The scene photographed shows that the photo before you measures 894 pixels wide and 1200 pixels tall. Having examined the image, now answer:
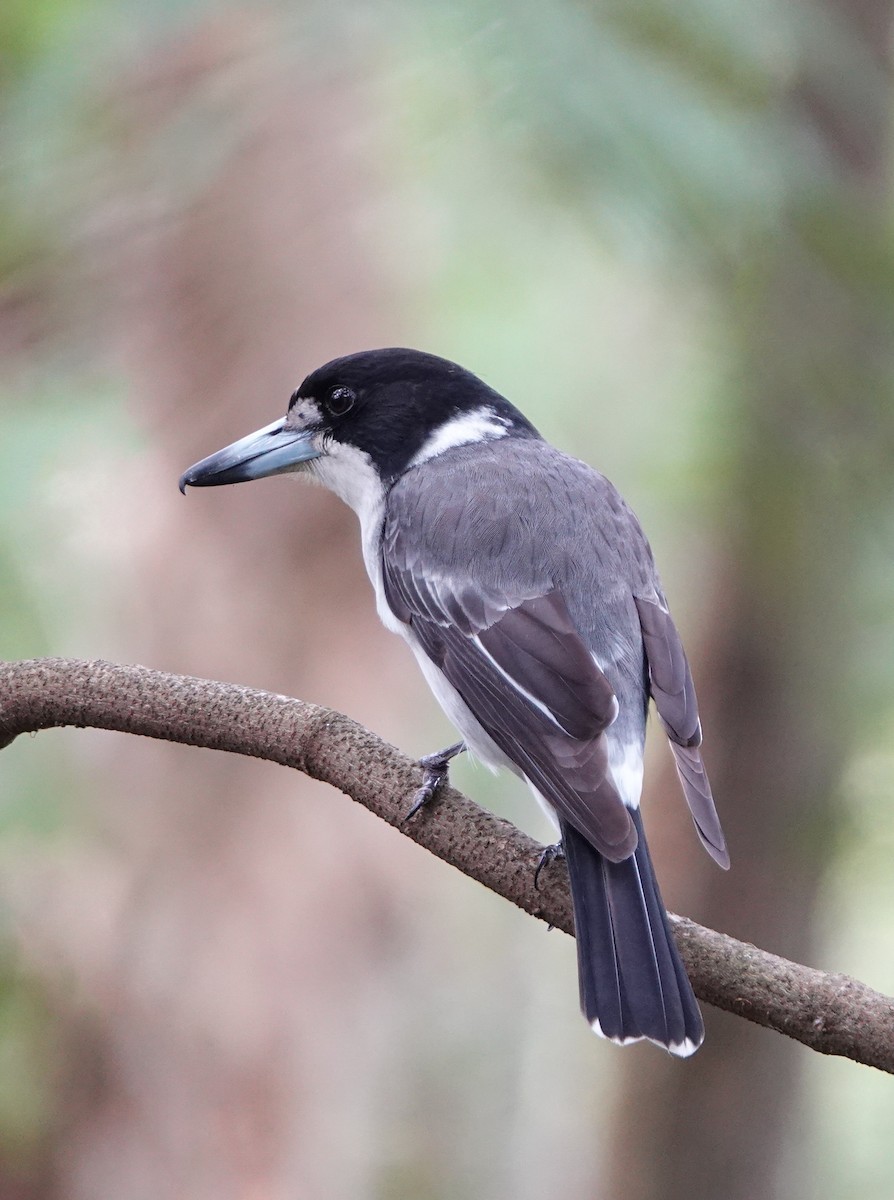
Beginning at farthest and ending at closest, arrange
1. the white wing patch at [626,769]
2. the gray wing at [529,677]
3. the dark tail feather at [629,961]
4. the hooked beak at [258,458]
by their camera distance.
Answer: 1. the hooked beak at [258,458]
2. the white wing patch at [626,769]
3. the gray wing at [529,677]
4. the dark tail feather at [629,961]

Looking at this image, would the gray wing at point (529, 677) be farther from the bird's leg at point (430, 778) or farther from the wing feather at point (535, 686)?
the bird's leg at point (430, 778)

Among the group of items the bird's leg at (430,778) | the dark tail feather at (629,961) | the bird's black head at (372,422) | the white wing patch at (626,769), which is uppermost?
the bird's black head at (372,422)

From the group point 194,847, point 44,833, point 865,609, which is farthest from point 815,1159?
point 44,833

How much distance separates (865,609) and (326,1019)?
2.08 meters

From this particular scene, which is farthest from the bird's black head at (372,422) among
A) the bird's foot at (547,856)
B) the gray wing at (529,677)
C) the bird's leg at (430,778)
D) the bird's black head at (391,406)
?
the bird's foot at (547,856)

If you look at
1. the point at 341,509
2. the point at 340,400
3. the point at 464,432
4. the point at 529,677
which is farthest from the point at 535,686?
the point at 341,509

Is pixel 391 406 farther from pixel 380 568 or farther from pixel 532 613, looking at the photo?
pixel 532 613

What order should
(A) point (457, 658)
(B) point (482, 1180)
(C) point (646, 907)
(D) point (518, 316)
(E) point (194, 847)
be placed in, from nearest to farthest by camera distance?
(C) point (646, 907) → (A) point (457, 658) → (E) point (194, 847) → (D) point (518, 316) → (B) point (482, 1180)

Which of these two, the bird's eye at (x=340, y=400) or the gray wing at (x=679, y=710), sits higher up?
the bird's eye at (x=340, y=400)

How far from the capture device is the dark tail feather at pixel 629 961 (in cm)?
208

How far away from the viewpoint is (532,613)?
2584 mm

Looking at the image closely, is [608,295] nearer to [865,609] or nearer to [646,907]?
[865,609]

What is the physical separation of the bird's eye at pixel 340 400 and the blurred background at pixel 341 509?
0.49 m

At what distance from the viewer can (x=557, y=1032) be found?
23.1 ft
